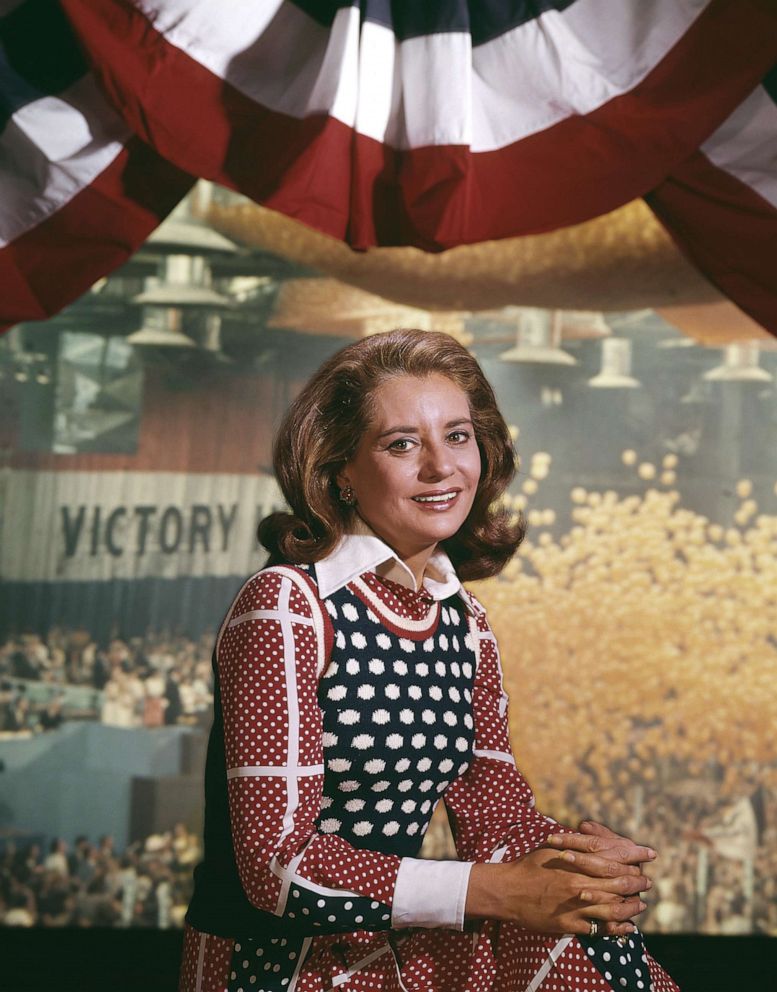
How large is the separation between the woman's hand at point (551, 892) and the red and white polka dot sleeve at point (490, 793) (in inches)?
6.0

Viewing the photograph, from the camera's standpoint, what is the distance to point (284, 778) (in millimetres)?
1022

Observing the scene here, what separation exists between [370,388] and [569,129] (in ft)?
2.83

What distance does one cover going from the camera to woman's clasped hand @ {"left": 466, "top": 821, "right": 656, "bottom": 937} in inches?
39.3

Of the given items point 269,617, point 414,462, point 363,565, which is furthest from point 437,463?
point 269,617

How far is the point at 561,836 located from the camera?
102 centimetres

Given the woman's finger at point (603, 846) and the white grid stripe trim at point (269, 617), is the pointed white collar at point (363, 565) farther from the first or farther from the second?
the woman's finger at point (603, 846)

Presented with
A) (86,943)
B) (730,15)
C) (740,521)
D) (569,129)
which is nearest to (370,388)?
(569,129)

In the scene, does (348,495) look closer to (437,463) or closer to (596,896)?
(437,463)

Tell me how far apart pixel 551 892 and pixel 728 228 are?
125 cm

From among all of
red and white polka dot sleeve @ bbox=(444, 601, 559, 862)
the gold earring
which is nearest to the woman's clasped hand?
red and white polka dot sleeve @ bbox=(444, 601, 559, 862)

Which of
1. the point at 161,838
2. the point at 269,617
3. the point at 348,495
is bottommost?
the point at 161,838

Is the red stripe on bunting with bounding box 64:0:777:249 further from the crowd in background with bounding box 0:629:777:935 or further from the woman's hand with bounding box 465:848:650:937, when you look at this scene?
the crowd in background with bounding box 0:629:777:935

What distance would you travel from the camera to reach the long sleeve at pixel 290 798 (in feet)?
3.26

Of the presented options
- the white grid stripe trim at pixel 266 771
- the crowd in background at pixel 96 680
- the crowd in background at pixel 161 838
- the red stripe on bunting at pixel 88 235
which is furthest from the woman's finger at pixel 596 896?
the crowd in background at pixel 96 680
